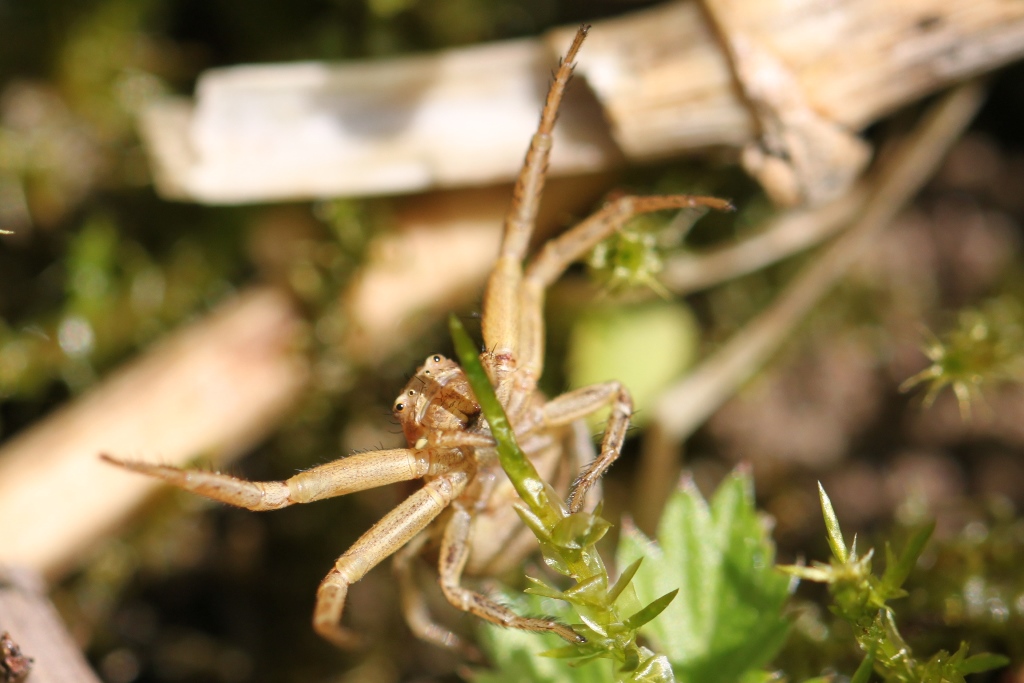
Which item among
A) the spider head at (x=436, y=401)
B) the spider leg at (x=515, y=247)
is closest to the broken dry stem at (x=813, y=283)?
the spider leg at (x=515, y=247)

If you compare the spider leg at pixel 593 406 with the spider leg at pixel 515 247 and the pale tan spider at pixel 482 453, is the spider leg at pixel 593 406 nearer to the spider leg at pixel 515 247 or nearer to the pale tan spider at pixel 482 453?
the pale tan spider at pixel 482 453

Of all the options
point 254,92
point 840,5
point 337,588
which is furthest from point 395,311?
point 840,5

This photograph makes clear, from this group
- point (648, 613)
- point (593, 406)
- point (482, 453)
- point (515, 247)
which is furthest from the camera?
point (515, 247)

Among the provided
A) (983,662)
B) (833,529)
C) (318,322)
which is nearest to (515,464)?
(833,529)

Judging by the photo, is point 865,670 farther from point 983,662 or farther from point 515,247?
point 515,247

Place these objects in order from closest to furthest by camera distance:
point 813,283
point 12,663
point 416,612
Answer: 1. point 12,663
2. point 416,612
3. point 813,283

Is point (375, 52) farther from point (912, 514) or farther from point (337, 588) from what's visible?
point (912, 514)

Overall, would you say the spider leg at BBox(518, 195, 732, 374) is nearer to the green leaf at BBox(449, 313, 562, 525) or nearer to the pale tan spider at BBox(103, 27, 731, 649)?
the pale tan spider at BBox(103, 27, 731, 649)

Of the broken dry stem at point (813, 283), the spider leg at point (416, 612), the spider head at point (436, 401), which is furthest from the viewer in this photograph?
the broken dry stem at point (813, 283)
